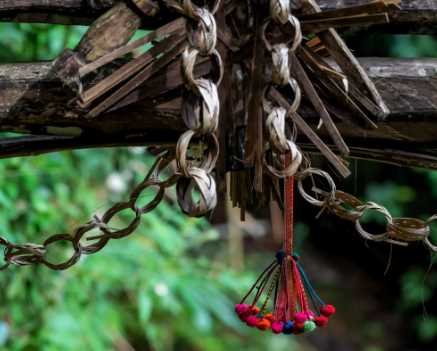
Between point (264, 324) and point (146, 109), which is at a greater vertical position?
point (146, 109)

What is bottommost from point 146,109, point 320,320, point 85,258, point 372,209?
point 85,258

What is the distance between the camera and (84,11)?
1016 mm

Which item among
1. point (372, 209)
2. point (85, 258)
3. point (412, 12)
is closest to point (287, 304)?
point (372, 209)

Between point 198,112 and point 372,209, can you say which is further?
point 372,209

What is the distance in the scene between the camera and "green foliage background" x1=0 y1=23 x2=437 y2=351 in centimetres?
193

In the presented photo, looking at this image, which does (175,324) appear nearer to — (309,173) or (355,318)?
(355,318)

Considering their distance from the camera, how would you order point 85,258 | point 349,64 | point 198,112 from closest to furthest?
point 198,112 → point 349,64 → point 85,258

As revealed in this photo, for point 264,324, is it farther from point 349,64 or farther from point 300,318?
point 349,64

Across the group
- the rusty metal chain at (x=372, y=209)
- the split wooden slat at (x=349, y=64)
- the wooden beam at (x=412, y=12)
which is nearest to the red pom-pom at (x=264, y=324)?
the rusty metal chain at (x=372, y=209)

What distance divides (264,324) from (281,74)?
10.4 inches

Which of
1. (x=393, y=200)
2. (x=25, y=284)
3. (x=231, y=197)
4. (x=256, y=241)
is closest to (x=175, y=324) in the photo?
(x=256, y=241)

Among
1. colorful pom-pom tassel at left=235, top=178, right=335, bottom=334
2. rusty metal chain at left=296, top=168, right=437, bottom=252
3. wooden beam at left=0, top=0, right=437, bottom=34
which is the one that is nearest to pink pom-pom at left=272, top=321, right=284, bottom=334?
colorful pom-pom tassel at left=235, top=178, right=335, bottom=334

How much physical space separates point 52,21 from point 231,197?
0.93 ft


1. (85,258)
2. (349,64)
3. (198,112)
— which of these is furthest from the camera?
(85,258)
